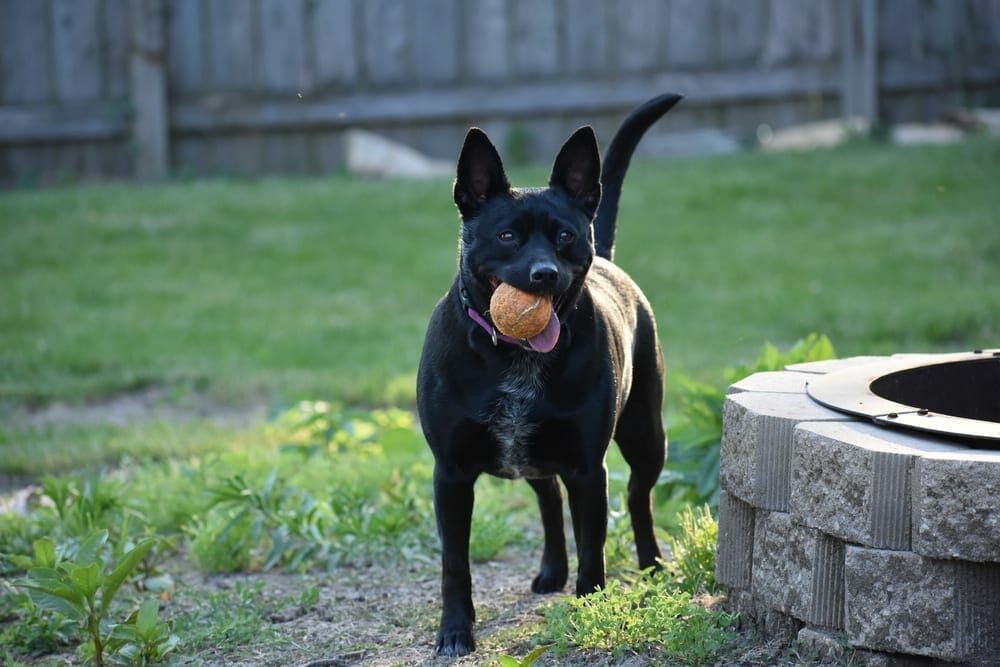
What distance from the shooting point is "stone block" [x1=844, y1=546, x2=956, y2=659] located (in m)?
2.81

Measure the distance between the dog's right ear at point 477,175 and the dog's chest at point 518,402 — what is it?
494 millimetres

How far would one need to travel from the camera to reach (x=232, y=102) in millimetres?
11648

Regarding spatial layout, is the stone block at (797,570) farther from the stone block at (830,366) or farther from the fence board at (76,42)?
the fence board at (76,42)

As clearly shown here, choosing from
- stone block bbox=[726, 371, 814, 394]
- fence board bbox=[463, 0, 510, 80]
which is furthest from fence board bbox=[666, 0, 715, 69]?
stone block bbox=[726, 371, 814, 394]

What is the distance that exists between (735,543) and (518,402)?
0.73 m

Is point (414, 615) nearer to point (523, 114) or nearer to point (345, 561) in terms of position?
point (345, 561)

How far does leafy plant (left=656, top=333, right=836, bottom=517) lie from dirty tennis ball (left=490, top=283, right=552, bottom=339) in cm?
151

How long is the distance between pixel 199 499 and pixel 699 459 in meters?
2.03

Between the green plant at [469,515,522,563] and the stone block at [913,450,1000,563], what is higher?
the stone block at [913,450,1000,563]

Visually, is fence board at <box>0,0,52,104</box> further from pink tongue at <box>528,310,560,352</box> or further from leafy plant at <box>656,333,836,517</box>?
pink tongue at <box>528,310,560,352</box>

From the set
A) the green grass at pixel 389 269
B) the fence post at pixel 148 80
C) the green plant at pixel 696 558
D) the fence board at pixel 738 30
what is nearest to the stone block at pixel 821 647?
the green plant at pixel 696 558

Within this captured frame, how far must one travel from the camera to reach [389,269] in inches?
368

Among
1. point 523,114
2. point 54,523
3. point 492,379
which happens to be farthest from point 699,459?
point 523,114

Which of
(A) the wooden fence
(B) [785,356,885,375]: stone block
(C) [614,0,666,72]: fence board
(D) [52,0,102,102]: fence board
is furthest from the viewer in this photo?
(D) [52,0,102,102]: fence board
